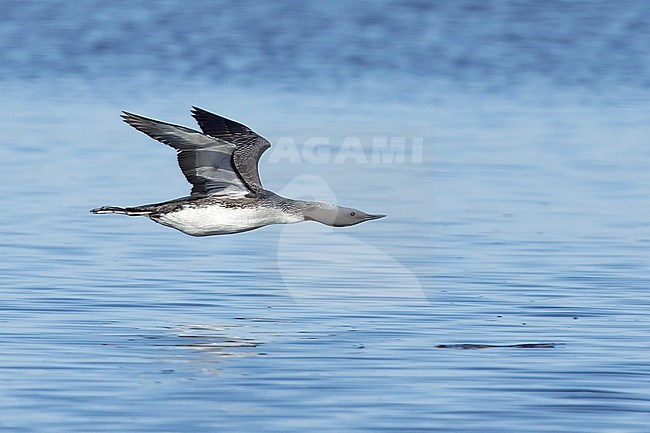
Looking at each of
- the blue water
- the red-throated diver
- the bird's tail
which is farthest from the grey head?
the bird's tail

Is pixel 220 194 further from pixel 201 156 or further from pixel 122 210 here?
pixel 122 210

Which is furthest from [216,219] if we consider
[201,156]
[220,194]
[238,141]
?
[238,141]

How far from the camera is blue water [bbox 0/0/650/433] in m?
9.81

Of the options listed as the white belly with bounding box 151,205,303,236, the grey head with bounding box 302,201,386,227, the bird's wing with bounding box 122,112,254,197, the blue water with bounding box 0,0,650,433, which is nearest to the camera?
the blue water with bounding box 0,0,650,433

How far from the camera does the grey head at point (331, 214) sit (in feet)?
43.4

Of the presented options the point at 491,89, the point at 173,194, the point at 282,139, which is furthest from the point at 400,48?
the point at 173,194

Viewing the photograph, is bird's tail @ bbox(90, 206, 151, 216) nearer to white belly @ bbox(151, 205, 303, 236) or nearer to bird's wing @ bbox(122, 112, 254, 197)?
white belly @ bbox(151, 205, 303, 236)

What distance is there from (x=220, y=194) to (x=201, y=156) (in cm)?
45

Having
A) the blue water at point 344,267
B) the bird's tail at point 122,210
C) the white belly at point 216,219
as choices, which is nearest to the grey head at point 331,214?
the white belly at point 216,219

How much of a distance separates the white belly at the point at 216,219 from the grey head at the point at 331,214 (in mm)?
374

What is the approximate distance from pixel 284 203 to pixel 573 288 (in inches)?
97.3

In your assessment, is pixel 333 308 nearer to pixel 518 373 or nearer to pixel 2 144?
pixel 518 373

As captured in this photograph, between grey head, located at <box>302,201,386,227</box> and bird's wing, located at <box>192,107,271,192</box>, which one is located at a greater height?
bird's wing, located at <box>192,107,271,192</box>

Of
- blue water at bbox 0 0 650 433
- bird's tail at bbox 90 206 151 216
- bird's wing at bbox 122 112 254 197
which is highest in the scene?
bird's wing at bbox 122 112 254 197
